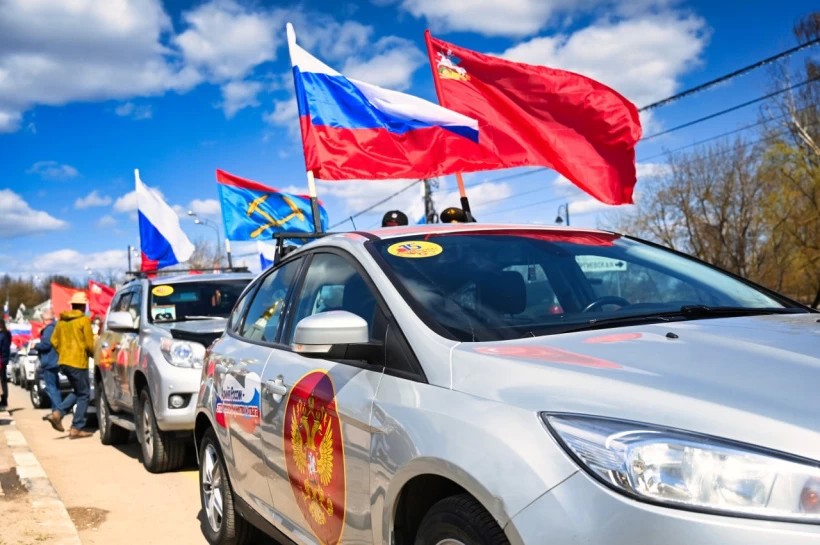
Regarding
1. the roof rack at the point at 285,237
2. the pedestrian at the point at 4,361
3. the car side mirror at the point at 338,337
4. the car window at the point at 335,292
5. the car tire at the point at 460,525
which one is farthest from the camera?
the pedestrian at the point at 4,361

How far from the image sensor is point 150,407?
24.1ft

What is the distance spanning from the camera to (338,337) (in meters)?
2.73

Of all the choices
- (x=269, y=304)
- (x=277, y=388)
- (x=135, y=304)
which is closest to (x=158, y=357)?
(x=135, y=304)

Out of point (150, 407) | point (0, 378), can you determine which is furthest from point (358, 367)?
point (0, 378)

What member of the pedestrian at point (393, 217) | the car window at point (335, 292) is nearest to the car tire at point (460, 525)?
the car window at point (335, 292)

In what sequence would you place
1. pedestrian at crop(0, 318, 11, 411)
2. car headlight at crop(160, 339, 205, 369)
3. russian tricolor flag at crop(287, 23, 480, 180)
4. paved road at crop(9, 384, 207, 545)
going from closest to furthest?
paved road at crop(9, 384, 207, 545) → car headlight at crop(160, 339, 205, 369) → russian tricolor flag at crop(287, 23, 480, 180) → pedestrian at crop(0, 318, 11, 411)

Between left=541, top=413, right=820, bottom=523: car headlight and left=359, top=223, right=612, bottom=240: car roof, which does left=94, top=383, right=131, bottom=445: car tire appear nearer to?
left=359, top=223, right=612, bottom=240: car roof

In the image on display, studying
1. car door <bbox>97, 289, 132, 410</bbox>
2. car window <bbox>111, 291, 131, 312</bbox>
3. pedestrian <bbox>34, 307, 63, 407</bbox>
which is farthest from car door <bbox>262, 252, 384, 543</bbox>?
pedestrian <bbox>34, 307, 63, 407</bbox>

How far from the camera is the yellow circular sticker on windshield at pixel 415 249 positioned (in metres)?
3.25

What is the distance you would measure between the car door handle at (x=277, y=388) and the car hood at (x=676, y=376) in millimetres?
1203

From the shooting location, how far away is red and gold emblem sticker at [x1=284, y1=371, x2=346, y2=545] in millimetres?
2957

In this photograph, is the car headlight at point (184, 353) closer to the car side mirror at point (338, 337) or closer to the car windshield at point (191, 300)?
the car windshield at point (191, 300)

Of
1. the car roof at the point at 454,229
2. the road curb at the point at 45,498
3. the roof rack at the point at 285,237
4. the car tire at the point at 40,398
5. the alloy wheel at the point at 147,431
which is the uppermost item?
the roof rack at the point at 285,237

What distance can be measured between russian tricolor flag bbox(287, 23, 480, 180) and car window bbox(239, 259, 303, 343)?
11.3 ft
